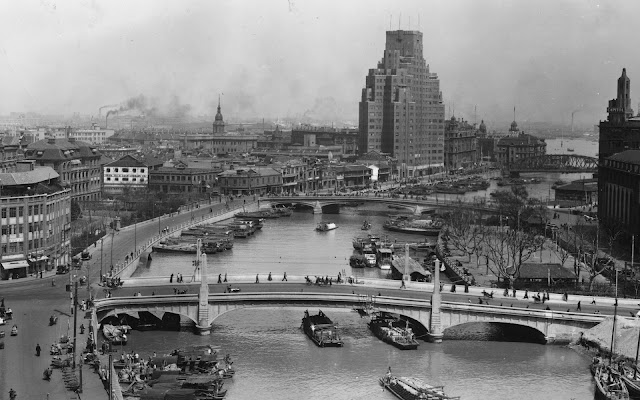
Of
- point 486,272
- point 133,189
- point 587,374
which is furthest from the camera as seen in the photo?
point 133,189

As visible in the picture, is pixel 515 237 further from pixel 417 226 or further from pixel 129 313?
pixel 129 313

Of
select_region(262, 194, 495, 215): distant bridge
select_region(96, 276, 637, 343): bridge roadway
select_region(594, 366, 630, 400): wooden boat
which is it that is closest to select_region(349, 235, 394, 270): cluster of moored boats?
select_region(96, 276, 637, 343): bridge roadway

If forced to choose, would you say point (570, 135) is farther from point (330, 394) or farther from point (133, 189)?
point (330, 394)

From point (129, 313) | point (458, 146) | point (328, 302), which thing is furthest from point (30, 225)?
point (458, 146)

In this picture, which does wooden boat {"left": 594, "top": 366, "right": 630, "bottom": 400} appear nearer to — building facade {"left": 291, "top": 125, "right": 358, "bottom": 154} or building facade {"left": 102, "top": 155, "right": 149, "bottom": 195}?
building facade {"left": 102, "top": 155, "right": 149, "bottom": 195}

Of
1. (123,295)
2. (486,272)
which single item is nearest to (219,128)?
(486,272)

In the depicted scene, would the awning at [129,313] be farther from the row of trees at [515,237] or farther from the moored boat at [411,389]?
the row of trees at [515,237]

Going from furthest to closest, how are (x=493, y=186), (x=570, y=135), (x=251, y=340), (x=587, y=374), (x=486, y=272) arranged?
(x=570, y=135), (x=493, y=186), (x=486, y=272), (x=251, y=340), (x=587, y=374)
